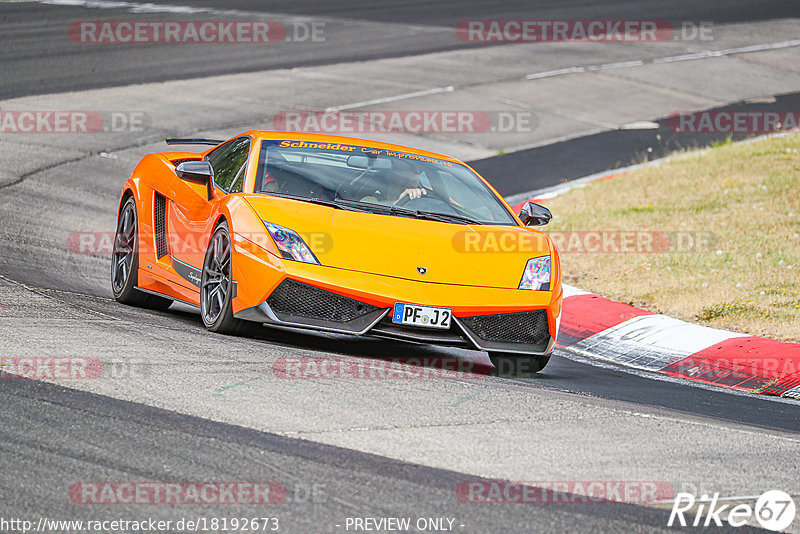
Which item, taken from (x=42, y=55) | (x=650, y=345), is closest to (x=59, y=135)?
(x=42, y=55)

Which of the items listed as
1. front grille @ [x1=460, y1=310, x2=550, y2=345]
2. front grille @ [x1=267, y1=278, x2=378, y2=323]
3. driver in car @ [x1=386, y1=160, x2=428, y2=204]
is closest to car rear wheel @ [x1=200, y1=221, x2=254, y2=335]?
front grille @ [x1=267, y1=278, x2=378, y2=323]

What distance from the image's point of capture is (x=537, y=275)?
758 centimetres

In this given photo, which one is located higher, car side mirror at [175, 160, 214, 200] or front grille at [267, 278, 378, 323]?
car side mirror at [175, 160, 214, 200]

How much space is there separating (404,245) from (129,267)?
262cm

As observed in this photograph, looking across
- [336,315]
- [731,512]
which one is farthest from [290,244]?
[731,512]

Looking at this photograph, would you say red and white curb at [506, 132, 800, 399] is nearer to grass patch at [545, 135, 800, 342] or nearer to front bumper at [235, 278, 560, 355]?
grass patch at [545, 135, 800, 342]

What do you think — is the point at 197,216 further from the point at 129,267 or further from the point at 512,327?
the point at 512,327

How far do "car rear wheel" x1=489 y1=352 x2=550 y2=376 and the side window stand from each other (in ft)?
6.83

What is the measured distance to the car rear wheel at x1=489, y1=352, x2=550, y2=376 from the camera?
25.5ft

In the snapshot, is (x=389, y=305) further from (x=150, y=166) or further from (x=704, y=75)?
(x=704, y=75)

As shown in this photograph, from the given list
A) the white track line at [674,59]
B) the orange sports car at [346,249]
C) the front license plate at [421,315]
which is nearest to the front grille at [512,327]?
the orange sports car at [346,249]

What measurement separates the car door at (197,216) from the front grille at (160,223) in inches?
3.0

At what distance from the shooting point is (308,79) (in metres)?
21.0

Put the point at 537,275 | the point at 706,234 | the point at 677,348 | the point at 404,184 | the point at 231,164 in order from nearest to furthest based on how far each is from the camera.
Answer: the point at 537,275 < the point at 404,184 < the point at 231,164 < the point at 677,348 < the point at 706,234
